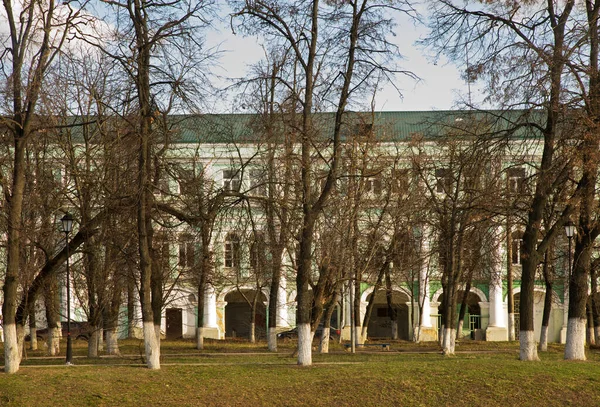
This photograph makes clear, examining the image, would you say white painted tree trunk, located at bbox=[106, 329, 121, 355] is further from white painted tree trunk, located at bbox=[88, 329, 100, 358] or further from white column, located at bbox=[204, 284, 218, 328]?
white column, located at bbox=[204, 284, 218, 328]

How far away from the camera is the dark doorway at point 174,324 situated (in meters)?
45.3

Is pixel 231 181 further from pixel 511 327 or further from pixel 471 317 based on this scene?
pixel 471 317

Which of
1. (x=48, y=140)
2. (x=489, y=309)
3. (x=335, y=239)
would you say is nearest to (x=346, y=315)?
(x=489, y=309)

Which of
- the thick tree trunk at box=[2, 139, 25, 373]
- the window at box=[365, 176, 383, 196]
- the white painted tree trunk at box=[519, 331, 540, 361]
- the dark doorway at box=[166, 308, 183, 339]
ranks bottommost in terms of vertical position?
the dark doorway at box=[166, 308, 183, 339]

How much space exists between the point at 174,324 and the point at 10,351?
28.3 meters

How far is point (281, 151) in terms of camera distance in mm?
29281

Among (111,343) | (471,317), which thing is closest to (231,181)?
(111,343)

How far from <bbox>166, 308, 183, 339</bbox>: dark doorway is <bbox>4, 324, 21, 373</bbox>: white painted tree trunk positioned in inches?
1062

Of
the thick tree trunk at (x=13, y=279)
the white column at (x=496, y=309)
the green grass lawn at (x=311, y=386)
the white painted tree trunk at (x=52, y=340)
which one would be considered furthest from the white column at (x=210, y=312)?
the thick tree trunk at (x=13, y=279)

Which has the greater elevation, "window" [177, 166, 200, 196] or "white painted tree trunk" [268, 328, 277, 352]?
"window" [177, 166, 200, 196]

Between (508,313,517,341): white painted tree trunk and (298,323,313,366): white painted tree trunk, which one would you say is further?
(508,313,517,341): white painted tree trunk

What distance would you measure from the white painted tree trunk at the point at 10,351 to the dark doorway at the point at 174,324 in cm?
2696

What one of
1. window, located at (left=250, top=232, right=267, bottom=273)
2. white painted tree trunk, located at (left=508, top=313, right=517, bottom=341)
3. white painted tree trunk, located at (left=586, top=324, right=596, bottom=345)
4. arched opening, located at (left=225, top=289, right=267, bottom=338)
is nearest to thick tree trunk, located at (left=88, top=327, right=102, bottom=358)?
window, located at (left=250, top=232, right=267, bottom=273)

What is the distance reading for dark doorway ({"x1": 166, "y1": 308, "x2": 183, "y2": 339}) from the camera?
45281 millimetres
